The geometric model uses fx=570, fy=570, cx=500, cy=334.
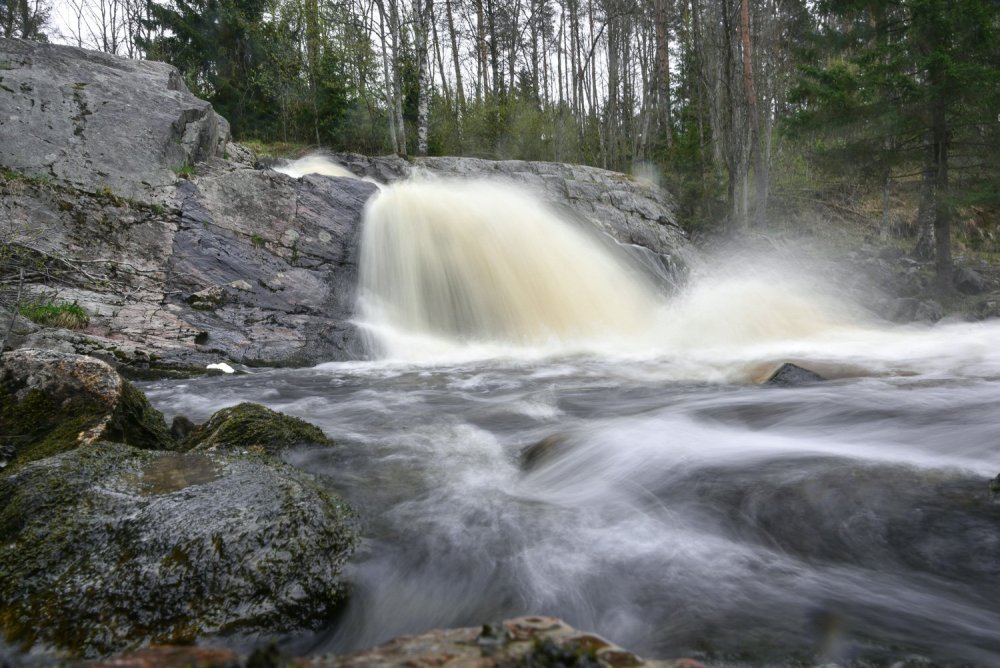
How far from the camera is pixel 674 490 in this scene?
359cm

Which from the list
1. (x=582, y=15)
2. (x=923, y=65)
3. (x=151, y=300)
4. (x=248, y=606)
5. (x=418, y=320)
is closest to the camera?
(x=248, y=606)

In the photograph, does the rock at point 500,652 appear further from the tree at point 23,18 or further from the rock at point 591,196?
the tree at point 23,18

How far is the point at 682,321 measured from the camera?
1108 cm

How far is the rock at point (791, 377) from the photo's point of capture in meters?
6.34

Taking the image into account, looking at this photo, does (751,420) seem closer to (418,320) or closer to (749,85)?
(418,320)

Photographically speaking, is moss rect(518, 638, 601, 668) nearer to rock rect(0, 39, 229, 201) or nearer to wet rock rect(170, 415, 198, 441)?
wet rock rect(170, 415, 198, 441)

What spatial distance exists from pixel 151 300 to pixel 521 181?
30.0ft

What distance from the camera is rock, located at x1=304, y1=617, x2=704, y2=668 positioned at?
125 centimetres

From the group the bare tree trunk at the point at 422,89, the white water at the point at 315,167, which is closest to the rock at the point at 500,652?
the white water at the point at 315,167

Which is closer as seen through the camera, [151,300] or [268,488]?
[268,488]

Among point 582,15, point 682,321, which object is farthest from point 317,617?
point 582,15

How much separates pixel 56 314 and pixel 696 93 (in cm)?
2329

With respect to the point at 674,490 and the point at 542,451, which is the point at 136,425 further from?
the point at 674,490

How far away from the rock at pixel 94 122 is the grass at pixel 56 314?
270cm
